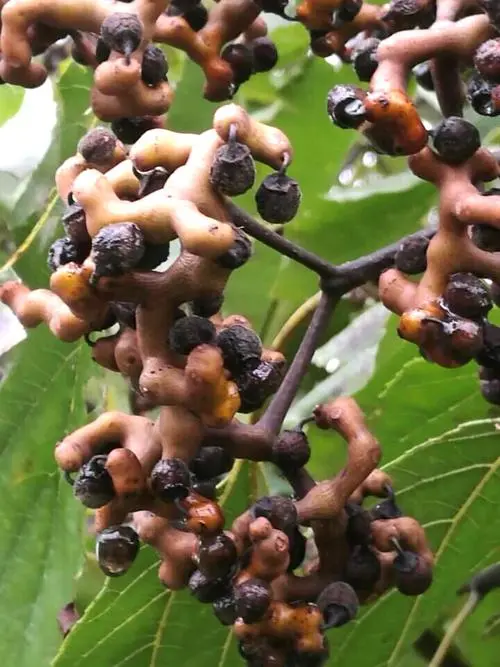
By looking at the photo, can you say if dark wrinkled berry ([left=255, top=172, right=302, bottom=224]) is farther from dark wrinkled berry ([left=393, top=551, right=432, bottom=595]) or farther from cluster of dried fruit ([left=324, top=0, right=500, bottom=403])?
dark wrinkled berry ([left=393, top=551, right=432, bottom=595])

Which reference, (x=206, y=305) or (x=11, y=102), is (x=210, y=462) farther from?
(x=11, y=102)

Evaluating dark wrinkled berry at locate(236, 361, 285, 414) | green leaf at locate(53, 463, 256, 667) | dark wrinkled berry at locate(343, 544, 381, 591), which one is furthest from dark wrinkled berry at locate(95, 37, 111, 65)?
green leaf at locate(53, 463, 256, 667)

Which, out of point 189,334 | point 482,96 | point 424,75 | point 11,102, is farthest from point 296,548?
point 11,102

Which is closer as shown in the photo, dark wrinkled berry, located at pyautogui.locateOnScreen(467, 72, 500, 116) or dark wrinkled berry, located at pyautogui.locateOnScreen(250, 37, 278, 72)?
dark wrinkled berry, located at pyautogui.locateOnScreen(467, 72, 500, 116)

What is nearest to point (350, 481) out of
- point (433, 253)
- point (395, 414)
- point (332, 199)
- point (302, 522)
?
point (302, 522)

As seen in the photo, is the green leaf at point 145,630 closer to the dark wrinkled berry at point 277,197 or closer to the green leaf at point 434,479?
the green leaf at point 434,479
